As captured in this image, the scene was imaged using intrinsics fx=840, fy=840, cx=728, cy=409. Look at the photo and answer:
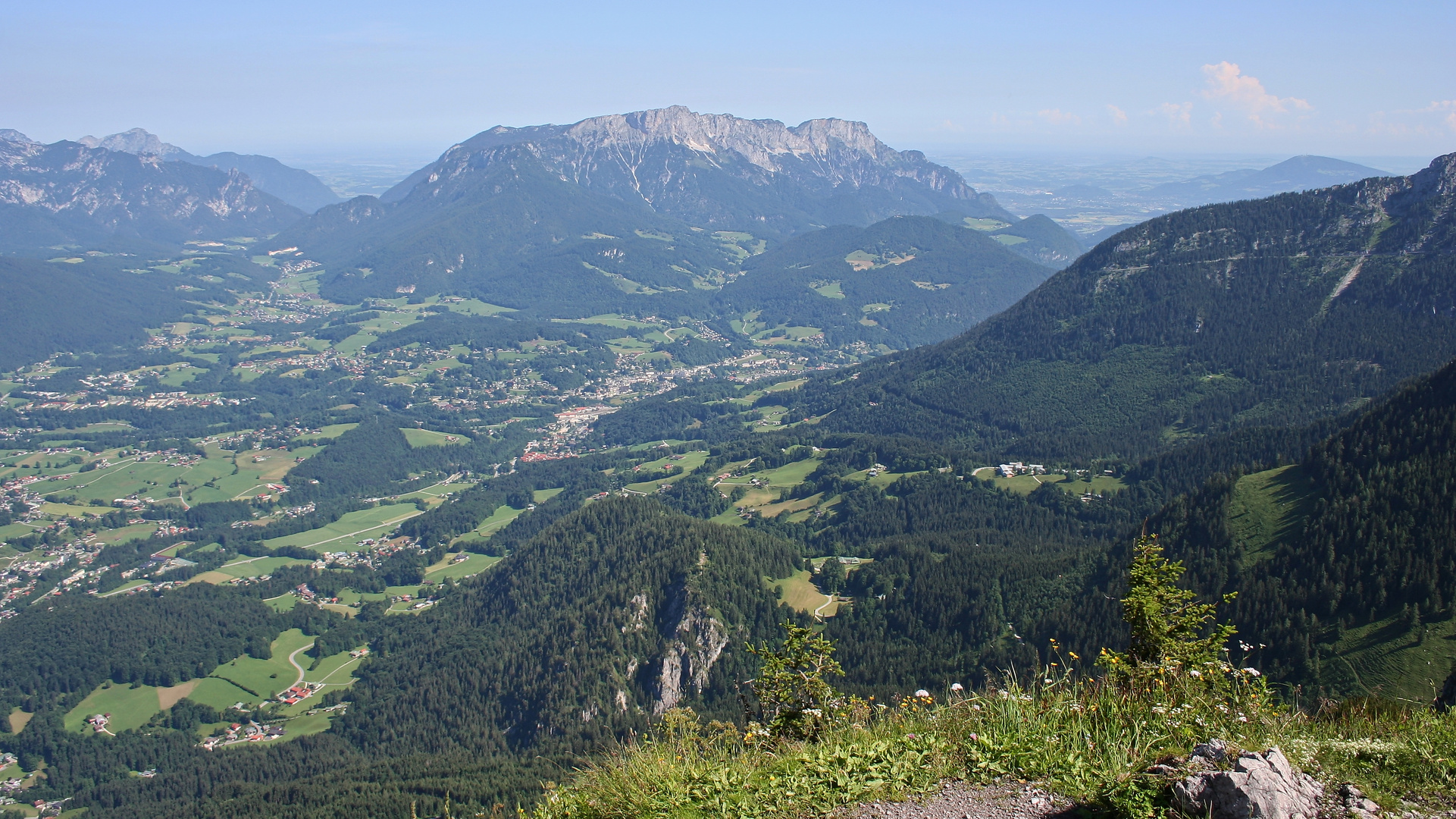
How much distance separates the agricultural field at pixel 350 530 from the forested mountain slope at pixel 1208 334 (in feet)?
301

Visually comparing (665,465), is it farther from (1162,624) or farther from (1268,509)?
(1162,624)

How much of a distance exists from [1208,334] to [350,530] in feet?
533

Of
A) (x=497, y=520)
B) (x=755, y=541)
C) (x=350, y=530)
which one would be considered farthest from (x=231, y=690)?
(x=755, y=541)

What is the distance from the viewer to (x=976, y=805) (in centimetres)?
1012

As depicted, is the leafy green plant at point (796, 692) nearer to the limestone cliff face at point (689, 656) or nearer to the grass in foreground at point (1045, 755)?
the grass in foreground at point (1045, 755)

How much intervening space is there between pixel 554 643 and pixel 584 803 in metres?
85.7

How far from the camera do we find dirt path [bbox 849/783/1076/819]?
9703 mm

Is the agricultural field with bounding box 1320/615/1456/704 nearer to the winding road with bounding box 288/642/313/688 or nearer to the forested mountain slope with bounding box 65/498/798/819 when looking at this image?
the forested mountain slope with bounding box 65/498/798/819

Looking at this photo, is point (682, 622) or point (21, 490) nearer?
point (682, 622)

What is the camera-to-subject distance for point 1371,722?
10.7m

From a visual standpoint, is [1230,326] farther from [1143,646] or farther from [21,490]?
[21,490]

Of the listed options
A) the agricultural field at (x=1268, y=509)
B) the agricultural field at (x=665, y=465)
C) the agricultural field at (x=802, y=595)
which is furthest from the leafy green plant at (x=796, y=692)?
the agricultural field at (x=665, y=465)

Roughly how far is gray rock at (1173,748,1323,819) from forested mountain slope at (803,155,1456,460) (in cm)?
13800

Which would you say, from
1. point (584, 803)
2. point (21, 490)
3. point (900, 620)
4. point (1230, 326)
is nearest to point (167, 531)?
point (21, 490)
